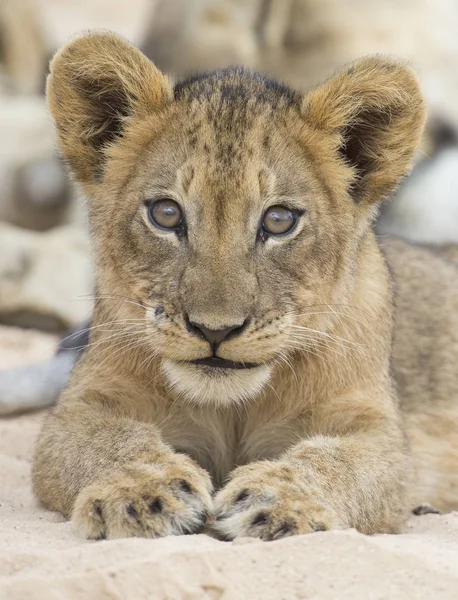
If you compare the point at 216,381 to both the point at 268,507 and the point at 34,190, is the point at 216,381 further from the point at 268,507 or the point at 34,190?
the point at 34,190

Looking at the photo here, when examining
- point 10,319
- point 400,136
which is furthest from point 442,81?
point 400,136

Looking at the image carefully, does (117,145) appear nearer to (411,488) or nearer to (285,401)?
(285,401)

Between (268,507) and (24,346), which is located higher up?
(268,507)

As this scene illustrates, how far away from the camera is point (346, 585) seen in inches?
115

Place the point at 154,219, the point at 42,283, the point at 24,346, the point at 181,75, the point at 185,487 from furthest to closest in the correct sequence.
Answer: the point at 181,75 → the point at 42,283 → the point at 24,346 → the point at 154,219 → the point at 185,487

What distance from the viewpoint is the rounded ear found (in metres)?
4.19

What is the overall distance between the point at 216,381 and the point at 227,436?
644mm

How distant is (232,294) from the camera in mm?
3613

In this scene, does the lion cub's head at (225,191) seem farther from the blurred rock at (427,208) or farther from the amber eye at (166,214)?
the blurred rock at (427,208)

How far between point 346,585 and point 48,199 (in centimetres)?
868

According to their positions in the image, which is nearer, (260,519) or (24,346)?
(260,519)

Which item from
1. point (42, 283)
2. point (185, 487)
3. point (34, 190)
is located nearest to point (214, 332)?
point (185, 487)

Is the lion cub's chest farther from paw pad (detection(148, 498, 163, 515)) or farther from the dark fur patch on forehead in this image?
the dark fur patch on forehead

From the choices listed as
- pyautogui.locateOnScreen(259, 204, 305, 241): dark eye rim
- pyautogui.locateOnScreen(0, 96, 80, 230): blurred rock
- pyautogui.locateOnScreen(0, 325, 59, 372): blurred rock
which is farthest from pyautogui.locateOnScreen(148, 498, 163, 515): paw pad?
pyautogui.locateOnScreen(0, 96, 80, 230): blurred rock
